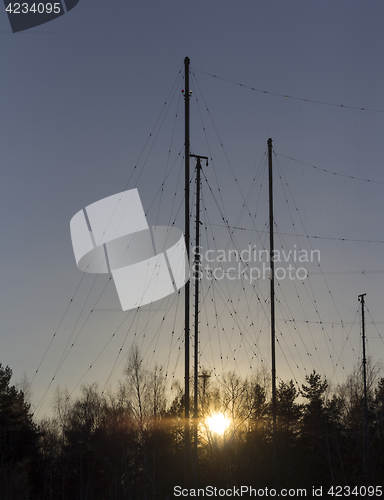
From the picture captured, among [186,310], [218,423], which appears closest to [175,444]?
[218,423]

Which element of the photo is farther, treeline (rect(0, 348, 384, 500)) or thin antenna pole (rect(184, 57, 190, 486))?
treeline (rect(0, 348, 384, 500))

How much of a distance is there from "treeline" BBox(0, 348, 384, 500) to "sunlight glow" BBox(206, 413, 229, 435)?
48 centimetres

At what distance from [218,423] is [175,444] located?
7876mm

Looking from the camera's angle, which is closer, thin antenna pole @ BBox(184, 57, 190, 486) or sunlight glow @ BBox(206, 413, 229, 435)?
thin antenna pole @ BBox(184, 57, 190, 486)

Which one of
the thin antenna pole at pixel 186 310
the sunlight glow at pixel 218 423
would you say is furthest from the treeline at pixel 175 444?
the thin antenna pole at pixel 186 310

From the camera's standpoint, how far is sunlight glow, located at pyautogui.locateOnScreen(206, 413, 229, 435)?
49.4 meters

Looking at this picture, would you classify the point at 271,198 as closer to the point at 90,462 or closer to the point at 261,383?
the point at 261,383

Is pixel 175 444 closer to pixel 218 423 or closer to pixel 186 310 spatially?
pixel 218 423

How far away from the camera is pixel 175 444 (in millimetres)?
55469

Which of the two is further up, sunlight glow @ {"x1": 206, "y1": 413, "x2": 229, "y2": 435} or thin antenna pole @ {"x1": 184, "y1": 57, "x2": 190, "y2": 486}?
thin antenna pole @ {"x1": 184, "y1": 57, "x2": 190, "y2": 486}

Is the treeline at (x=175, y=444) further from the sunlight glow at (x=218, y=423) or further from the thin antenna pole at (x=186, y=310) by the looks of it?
the thin antenna pole at (x=186, y=310)

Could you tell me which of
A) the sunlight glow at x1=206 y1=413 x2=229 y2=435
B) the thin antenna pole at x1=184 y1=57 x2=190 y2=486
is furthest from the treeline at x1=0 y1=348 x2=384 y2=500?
the thin antenna pole at x1=184 y1=57 x2=190 y2=486

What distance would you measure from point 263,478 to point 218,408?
7.59 m

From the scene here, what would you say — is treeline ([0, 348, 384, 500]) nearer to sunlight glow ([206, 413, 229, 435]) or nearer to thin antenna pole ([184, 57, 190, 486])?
sunlight glow ([206, 413, 229, 435])
